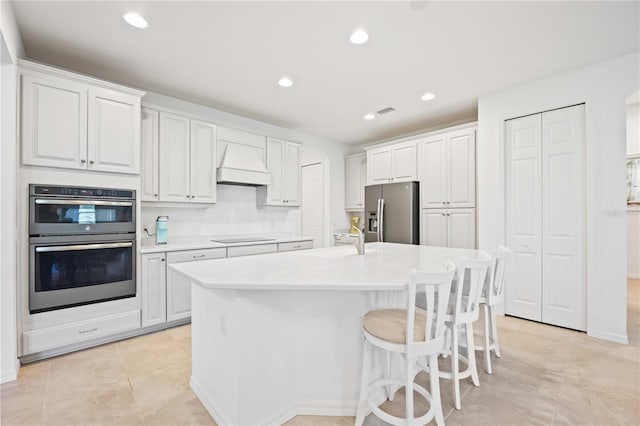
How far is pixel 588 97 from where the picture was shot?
2875 millimetres

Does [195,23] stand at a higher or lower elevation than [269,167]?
higher

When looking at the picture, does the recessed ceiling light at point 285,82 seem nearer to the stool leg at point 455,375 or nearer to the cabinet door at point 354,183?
the cabinet door at point 354,183

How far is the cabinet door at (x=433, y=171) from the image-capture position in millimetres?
4133

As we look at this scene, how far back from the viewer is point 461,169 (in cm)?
395

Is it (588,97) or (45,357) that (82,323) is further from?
(588,97)

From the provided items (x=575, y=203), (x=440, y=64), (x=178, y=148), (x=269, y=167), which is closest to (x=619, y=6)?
(x=440, y=64)

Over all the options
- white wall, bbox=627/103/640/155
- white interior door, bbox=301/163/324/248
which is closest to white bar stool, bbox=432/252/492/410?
white interior door, bbox=301/163/324/248

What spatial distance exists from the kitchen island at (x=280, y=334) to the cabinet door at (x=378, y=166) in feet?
9.99

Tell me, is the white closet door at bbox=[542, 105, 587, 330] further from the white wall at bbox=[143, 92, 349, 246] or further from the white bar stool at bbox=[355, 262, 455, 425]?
the white wall at bbox=[143, 92, 349, 246]

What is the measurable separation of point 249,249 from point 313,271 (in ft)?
6.88

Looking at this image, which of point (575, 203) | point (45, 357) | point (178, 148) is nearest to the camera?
point (45, 357)

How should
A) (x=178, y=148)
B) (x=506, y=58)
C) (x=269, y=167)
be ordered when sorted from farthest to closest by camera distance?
(x=269, y=167), (x=178, y=148), (x=506, y=58)

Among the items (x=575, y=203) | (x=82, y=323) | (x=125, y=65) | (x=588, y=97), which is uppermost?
→ (x=125, y=65)

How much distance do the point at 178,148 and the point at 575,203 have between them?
14.2 ft
